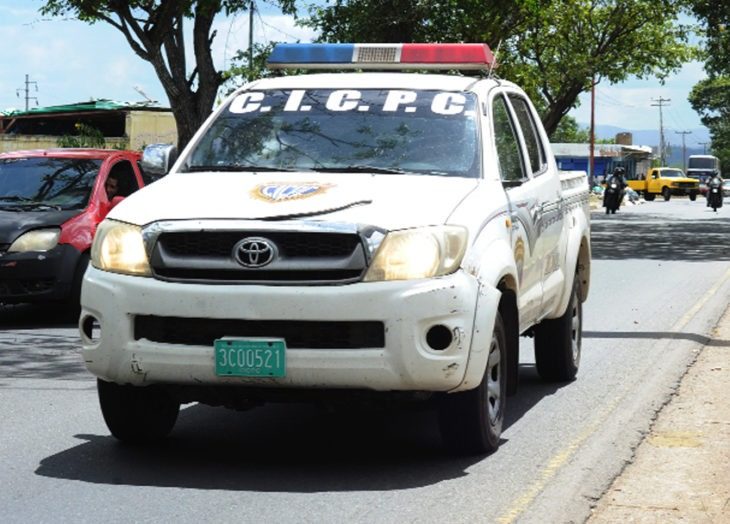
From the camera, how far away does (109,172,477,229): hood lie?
6641 mm

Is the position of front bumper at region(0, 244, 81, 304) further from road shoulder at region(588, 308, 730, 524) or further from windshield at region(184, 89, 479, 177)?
road shoulder at region(588, 308, 730, 524)

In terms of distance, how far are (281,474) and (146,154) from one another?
7.23 ft

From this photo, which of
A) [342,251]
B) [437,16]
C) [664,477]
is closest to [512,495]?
[664,477]

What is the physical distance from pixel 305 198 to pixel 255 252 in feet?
1.31

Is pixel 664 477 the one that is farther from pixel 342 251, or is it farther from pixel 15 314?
pixel 15 314

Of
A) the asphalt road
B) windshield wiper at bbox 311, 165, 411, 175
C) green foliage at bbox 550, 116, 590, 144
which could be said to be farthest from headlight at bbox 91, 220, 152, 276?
green foliage at bbox 550, 116, 590, 144

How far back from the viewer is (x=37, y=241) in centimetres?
1327

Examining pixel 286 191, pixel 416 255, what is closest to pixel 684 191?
pixel 286 191

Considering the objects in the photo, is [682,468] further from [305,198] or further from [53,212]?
[53,212]

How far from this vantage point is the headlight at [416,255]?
6.52 m

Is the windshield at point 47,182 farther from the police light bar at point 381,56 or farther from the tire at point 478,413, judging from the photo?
the tire at point 478,413

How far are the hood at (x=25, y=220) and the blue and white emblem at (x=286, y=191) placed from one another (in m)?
6.60

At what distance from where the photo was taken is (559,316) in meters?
9.48

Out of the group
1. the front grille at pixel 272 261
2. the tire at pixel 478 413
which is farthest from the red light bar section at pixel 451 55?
the front grille at pixel 272 261
